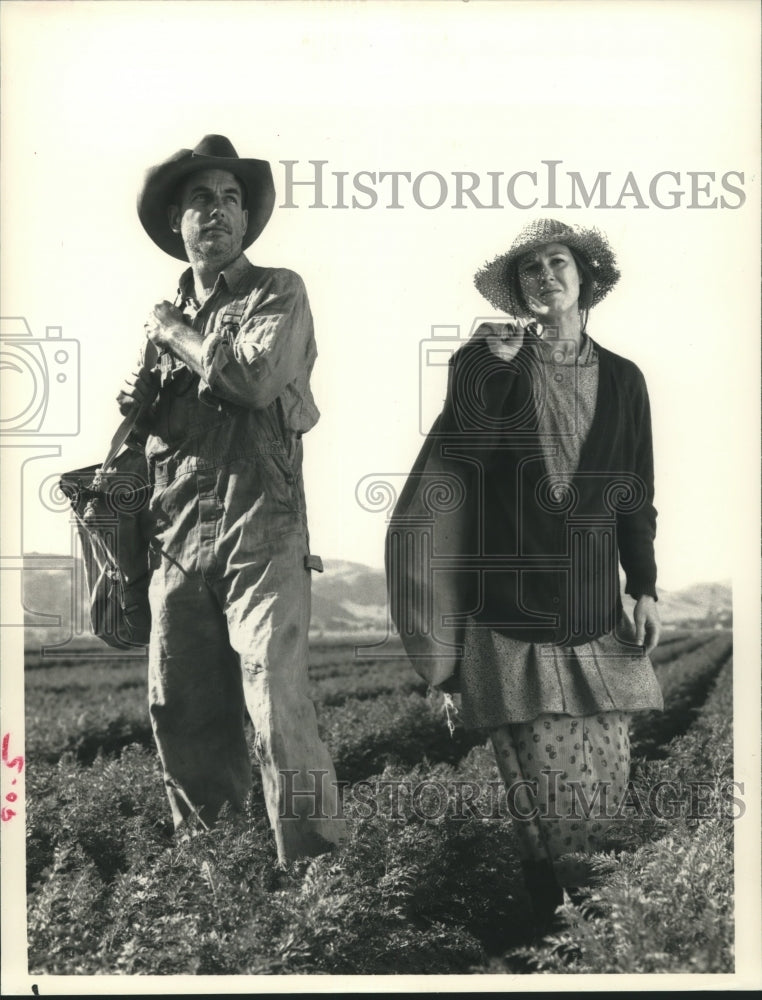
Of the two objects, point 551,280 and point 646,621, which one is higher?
point 551,280

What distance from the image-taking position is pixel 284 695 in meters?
5.38

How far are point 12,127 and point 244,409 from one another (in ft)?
4.50

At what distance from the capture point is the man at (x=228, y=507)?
5426mm

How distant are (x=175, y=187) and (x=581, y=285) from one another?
56.5 inches

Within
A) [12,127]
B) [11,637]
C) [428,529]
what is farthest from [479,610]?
[12,127]

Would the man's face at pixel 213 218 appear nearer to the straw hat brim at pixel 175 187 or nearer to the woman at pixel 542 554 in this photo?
the straw hat brim at pixel 175 187

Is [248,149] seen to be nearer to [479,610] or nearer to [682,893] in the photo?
[479,610]

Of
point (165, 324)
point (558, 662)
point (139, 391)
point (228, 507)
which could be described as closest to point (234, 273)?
point (165, 324)

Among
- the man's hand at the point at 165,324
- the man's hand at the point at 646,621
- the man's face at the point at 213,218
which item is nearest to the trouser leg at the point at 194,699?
the man's hand at the point at 165,324

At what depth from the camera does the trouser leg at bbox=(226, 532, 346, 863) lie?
5.38 m

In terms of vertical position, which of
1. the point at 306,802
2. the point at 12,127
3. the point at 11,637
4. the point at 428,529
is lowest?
the point at 306,802

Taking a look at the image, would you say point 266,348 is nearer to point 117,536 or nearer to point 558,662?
point 117,536

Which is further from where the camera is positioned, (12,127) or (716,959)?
(12,127)

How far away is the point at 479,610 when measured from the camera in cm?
568
